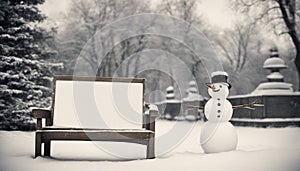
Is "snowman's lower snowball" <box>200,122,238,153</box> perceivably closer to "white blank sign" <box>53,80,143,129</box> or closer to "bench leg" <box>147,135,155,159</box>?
"bench leg" <box>147,135,155,159</box>

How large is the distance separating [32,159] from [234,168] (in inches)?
102

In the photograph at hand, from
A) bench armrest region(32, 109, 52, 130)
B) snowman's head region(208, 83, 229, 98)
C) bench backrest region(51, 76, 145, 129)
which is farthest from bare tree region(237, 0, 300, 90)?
bench armrest region(32, 109, 52, 130)

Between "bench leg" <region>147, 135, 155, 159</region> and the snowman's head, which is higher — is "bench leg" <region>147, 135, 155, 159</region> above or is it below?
below

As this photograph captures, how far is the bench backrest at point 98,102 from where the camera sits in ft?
15.9

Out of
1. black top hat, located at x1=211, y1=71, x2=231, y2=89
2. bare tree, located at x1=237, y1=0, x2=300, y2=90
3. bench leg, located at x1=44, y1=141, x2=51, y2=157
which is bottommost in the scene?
bench leg, located at x1=44, y1=141, x2=51, y2=157

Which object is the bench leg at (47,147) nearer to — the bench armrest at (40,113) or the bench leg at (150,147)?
the bench armrest at (40,113)

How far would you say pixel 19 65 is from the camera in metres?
9.56

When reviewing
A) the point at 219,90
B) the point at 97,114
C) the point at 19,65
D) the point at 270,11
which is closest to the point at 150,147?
the point at 97,114

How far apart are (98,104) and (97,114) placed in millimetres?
199

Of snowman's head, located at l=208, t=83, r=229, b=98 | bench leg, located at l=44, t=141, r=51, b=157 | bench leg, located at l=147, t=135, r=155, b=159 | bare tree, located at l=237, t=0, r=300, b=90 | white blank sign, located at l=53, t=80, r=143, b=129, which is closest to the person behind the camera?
bench leg, located at l=147, t=135, r=155, b=159

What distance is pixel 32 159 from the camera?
4414 millimetres

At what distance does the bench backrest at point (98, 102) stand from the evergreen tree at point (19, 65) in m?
4.61

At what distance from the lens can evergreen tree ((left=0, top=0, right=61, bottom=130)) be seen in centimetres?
920

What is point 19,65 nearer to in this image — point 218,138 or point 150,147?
point 150,147
